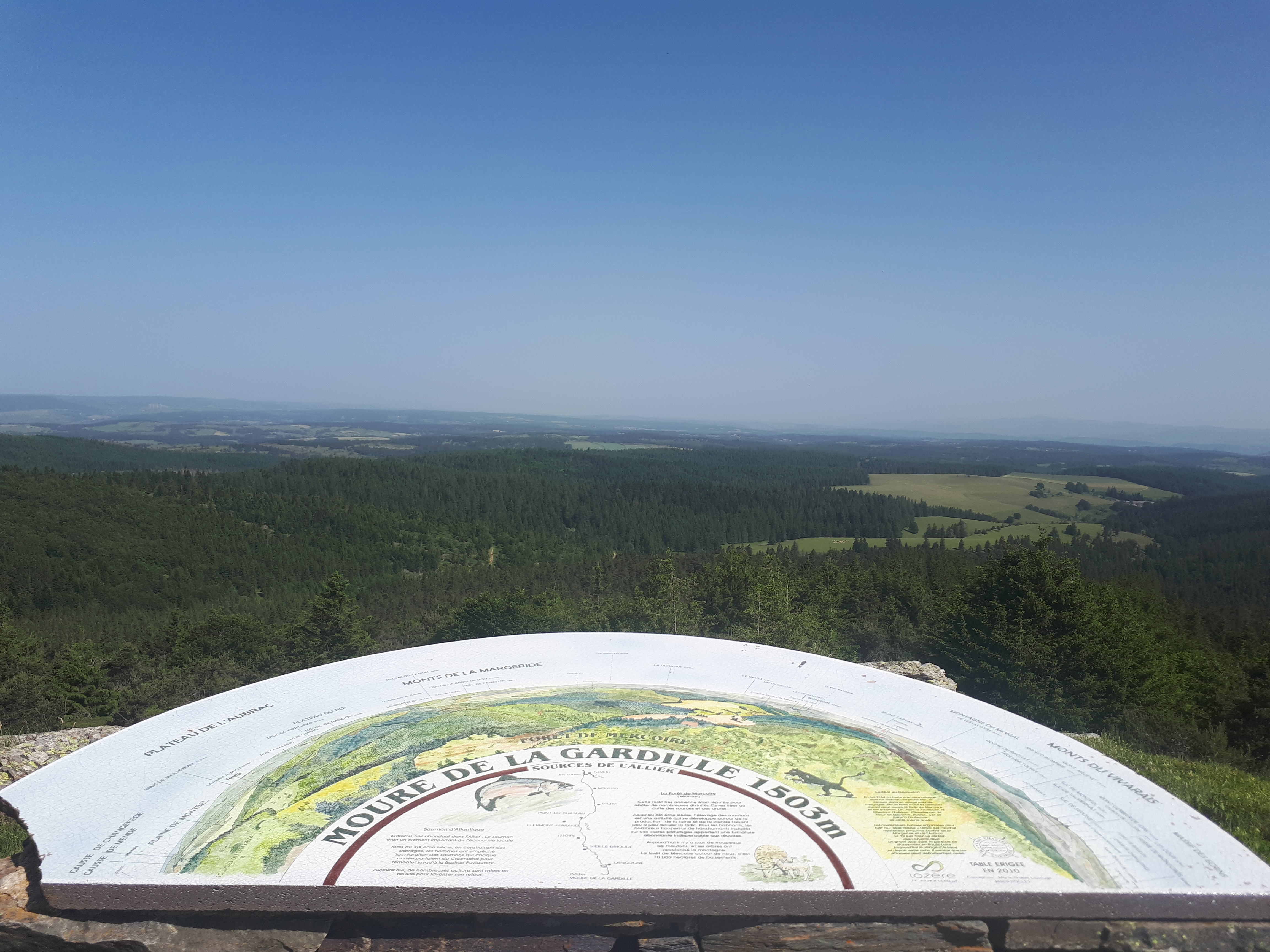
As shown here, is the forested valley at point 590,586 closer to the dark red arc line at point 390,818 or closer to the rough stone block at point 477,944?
the rough stone block at point 477,944

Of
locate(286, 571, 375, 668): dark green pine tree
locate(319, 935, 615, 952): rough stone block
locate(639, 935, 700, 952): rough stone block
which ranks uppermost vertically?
locate(639, 935, 700, 952): rough stone block

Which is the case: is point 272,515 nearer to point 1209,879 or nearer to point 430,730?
point 430,730

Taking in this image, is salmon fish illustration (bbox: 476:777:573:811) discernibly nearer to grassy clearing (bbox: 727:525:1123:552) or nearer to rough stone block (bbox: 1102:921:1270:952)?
rough stone block (bbox: 1102:921:1270:952)

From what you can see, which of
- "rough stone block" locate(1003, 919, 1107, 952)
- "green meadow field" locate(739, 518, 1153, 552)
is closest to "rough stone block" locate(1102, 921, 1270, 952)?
"rough stone block" locate(1003, 919, 1107, 952)

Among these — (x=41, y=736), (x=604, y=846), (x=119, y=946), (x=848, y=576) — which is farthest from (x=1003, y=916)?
(x=848, y=576)

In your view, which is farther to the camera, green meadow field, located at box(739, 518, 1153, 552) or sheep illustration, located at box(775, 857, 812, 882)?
green meadow field, located at box(739, 518, 1153, 552)

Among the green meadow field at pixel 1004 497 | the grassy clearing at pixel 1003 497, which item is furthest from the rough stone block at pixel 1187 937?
the grassy clearing at pixel 1003 497

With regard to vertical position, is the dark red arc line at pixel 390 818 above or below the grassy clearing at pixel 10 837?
above

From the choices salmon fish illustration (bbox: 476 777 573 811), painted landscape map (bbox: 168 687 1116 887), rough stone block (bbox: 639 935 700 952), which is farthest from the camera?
salmon fish illustration (bbox: 476 777 573 811)
